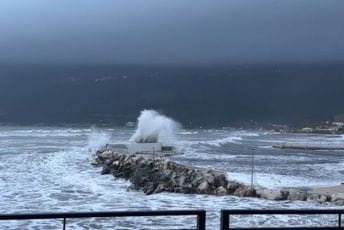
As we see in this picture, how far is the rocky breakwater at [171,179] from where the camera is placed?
971 inches

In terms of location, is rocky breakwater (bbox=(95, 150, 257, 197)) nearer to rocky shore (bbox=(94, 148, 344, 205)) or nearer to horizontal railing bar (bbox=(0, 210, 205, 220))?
rocky shore (bbox=(94, 148, 344, 205))

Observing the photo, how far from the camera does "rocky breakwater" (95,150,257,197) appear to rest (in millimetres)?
24672

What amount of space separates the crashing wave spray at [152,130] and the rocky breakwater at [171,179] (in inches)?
1138

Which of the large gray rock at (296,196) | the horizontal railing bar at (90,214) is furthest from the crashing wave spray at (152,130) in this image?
the horizontal railing bar at (90,214)

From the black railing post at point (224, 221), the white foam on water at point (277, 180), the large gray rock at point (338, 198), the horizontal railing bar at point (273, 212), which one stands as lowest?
the white foam on water at point (277, 180)

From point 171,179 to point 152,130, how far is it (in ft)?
127

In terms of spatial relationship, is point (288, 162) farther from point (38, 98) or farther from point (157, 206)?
point (38, 98)

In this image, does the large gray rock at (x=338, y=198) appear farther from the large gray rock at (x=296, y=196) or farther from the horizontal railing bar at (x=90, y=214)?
the horizontal railing bar at (x=90, y=214)

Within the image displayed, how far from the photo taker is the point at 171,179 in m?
26.9

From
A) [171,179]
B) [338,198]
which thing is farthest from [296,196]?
[171,179]

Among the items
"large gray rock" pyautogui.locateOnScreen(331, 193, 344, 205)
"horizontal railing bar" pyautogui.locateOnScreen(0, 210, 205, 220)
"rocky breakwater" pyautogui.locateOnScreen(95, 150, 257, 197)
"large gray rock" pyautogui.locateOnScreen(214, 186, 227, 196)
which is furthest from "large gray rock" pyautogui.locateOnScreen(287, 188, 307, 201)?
"horizontal railing bar" pyautogui.locateOnScreen(0, 210, 205, 220)

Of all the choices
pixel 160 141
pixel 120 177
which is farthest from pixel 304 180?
pixel 160 141

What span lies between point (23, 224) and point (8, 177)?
592 inches

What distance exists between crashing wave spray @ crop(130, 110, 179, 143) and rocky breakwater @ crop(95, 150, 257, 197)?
28894 mm
